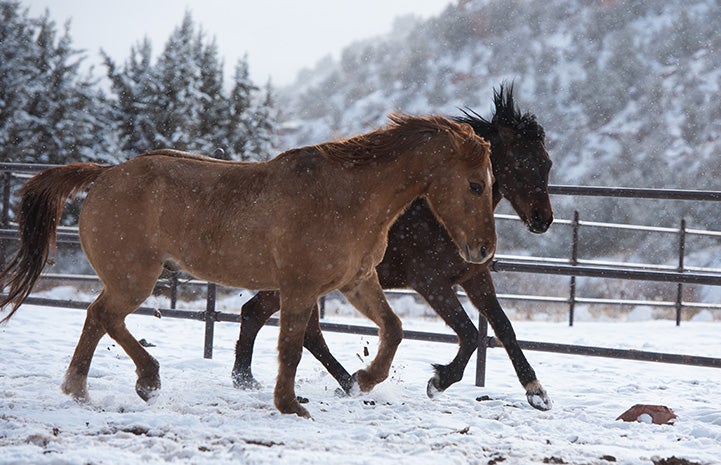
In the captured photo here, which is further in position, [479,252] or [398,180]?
[398,180]

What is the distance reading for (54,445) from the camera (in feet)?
9.27

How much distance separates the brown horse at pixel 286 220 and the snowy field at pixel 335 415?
0.93 ft

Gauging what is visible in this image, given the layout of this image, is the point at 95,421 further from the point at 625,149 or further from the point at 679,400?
the point at 625,149

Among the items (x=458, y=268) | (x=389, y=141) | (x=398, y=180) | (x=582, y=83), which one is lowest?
(x=458, y=268)

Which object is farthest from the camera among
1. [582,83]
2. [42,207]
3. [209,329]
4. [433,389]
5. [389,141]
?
[582,83]

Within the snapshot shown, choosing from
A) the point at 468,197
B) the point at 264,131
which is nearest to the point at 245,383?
the point at 468,197

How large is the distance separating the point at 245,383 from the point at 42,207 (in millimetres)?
1551

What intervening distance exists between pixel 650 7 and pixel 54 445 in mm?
34817

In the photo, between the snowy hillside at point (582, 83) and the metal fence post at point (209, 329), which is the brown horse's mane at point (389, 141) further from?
the snowy hillside at point (582, 83)

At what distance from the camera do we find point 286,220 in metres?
3.79

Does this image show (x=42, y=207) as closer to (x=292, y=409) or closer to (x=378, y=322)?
(x=292, y=409)

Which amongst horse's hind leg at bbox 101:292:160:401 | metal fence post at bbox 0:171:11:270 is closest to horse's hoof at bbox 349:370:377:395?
horse's hind leg at bbox 101:292:160:401

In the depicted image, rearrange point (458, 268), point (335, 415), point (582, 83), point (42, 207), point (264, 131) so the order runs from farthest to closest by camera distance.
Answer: point (582, 83)
point (264, 131)
point (458, 268)
point (42, 207)
point (335, 415)

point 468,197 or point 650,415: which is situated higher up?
point 468,197
